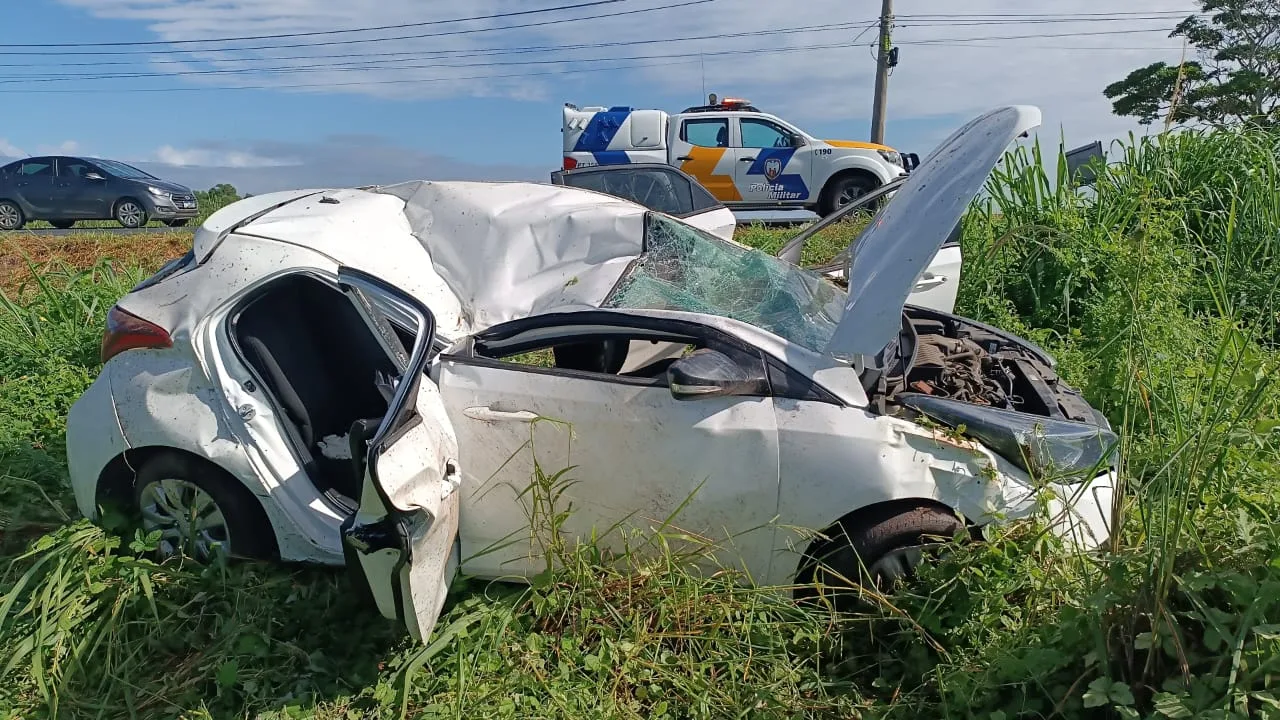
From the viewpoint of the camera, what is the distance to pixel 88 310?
5.62 meters

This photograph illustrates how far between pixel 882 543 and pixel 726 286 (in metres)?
1.15

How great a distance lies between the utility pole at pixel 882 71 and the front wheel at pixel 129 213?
47.4 feet

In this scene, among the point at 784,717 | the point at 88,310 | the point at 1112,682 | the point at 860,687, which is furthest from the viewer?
the point at 88,310

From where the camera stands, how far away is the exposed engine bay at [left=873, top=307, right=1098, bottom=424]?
2.88m

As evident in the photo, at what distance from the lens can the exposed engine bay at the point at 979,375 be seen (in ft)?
9.46

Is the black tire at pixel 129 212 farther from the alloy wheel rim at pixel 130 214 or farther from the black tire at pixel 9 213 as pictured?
the black tire at pixel 9 213

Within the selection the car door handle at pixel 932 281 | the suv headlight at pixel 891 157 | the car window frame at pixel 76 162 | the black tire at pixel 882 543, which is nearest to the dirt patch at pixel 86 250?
the car window frame at pixel 76 162

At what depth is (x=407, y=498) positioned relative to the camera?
7.45ft

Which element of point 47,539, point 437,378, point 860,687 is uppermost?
point 437,378

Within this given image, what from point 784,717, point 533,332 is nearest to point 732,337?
point 533,332

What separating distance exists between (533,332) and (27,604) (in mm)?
2122

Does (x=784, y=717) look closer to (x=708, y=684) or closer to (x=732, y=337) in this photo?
(x=708, y=684)

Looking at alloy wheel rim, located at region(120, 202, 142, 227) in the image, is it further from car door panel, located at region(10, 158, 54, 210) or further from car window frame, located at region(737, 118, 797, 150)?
car window frame, located at region(737, 118, 797, 150)

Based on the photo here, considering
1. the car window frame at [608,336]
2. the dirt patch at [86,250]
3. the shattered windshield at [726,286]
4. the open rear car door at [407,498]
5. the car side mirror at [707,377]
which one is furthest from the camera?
the dirt patch at [86,250]
